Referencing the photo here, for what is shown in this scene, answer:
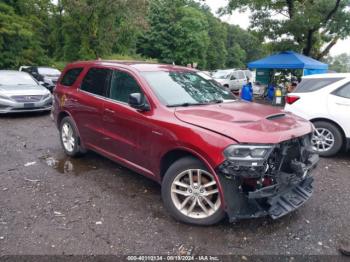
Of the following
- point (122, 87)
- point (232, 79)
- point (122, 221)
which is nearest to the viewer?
point (122, 221)

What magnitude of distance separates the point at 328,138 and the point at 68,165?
4.89 metres

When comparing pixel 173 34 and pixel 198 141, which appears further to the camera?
pixel 173 34

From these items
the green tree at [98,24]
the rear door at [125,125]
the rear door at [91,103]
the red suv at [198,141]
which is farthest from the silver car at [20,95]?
the green tree at [98,24]

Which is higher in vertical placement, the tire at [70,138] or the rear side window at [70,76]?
the rear side window at [70,76]

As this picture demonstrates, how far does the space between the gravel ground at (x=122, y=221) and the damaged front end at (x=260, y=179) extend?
1.12ft

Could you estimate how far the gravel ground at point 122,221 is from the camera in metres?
3.15

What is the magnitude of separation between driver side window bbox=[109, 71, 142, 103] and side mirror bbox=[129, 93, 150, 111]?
0.59ft

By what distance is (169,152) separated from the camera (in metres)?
3.66

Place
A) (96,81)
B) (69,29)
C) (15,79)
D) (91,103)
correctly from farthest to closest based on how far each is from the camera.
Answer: (69,29) → (15,79) → (96,81) → (91,103)

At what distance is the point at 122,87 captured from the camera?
14.7ft

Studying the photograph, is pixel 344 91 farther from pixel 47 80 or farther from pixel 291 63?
pixel 47 80

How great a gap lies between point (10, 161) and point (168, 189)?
3.51m

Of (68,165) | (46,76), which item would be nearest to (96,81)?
(68,165)

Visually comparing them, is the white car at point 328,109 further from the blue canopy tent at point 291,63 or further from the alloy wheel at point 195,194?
the blue canopy tent at point 291,63
